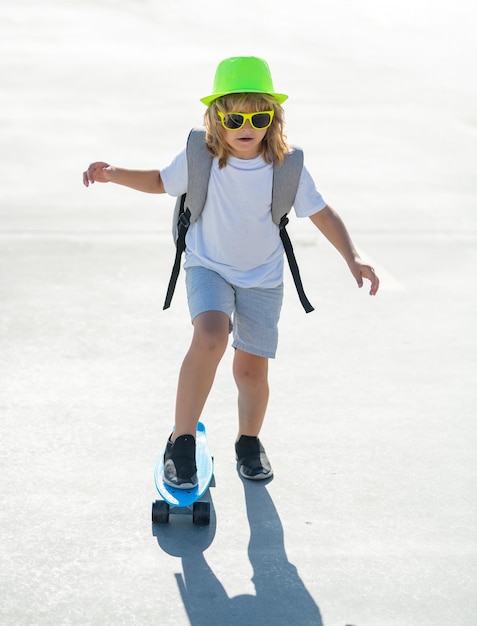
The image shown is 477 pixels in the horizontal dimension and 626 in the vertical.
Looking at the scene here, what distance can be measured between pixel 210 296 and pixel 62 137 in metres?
6.53

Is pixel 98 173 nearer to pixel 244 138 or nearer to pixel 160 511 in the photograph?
pixel 244 138

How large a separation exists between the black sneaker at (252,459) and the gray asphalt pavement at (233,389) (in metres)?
0.06

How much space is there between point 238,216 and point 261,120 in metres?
0.39

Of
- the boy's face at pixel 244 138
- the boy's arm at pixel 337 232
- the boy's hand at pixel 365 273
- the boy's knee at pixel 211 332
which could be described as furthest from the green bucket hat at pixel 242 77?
the boy's knee at pixel 211 332

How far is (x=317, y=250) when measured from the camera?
772 cm

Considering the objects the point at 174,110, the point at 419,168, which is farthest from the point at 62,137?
the point at 419,168

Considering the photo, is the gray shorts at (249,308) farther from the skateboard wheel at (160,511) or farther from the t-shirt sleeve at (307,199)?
the skateboard wheel at (160,511)

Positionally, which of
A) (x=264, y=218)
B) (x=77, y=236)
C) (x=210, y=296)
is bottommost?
(x=77, y=236)

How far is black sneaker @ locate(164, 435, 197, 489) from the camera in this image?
4.15 meters

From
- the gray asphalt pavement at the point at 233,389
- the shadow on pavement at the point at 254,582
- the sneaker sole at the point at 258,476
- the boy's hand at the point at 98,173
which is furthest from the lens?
the sneaker sole at the point at 258,476

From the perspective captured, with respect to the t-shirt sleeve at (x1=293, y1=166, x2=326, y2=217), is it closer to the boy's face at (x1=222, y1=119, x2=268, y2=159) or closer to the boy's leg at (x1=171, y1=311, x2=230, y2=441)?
the boy's face at (x1=222, y1=119, x2=268, y2=159)

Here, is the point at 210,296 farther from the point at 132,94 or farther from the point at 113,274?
the point at 132,94

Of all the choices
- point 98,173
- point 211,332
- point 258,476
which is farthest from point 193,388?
point 98,173

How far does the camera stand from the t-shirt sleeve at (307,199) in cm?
435
